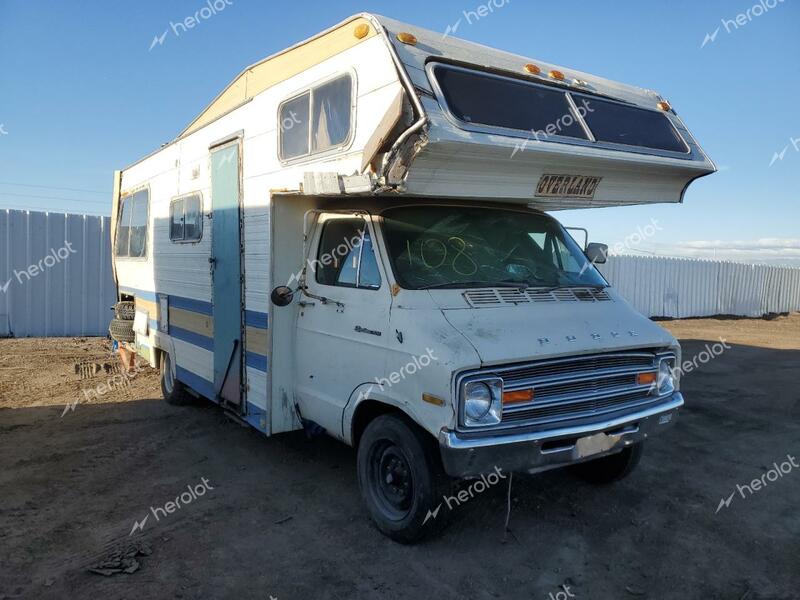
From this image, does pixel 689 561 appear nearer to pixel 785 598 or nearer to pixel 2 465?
pixel 785 598

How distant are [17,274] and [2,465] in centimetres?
813

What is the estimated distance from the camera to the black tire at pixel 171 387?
7160 mm

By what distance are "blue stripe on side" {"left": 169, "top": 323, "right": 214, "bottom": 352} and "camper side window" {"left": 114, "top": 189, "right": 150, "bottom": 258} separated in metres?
1.36

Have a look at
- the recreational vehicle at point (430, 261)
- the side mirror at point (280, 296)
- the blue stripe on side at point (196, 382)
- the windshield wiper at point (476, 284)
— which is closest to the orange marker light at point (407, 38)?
the recreational vehicle at point (430, 261)

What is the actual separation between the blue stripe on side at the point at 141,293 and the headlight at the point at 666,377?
5827 millimetres

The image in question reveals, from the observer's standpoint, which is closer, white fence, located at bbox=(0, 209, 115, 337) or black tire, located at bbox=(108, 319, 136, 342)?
black tire, located at bbox=(108, 319, 136, 342)

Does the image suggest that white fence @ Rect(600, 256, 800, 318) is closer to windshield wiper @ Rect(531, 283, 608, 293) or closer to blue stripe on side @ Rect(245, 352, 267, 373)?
windshield wiper @ Rect(531, 283, 608, 293)

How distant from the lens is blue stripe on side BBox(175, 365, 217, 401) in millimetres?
6066

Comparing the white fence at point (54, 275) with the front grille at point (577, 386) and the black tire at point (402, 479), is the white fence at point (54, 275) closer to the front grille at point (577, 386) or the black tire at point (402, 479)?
the black tire at point (402, 479)

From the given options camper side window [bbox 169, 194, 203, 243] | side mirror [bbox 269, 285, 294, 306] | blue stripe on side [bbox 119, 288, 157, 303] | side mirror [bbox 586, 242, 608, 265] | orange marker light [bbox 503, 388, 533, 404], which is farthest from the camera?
blue stripe on side [bbox 119, 288, 157, 303]

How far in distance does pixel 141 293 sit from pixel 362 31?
5.37 metres

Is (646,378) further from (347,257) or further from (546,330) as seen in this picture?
(347,257)

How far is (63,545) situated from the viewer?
154 inches

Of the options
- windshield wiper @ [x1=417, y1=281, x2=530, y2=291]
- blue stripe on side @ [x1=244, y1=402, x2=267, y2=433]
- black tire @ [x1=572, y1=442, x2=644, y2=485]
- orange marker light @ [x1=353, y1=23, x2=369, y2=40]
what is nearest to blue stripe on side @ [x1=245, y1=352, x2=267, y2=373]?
blue stripe on side @ [x1=244, y1=402, x2=267, y2=433]
